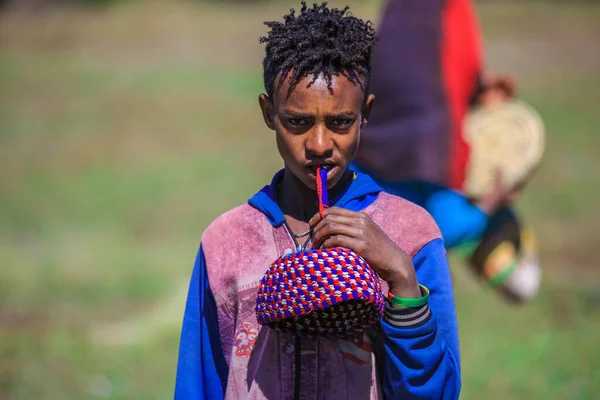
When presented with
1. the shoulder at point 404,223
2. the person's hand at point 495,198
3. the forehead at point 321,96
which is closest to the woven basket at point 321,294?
the shoulder at point 404,223

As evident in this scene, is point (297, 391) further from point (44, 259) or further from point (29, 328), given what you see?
point (44, 259)

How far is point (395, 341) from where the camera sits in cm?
183

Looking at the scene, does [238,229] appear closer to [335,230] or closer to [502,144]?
[335,230]

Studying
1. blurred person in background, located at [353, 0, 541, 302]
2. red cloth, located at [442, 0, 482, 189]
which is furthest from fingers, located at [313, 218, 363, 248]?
red cloth, located at [442, 0, 482, 189]

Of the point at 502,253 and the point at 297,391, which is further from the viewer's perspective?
the point at 502,253

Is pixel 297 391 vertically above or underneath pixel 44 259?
above

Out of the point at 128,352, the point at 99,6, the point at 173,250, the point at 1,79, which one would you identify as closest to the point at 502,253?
the point at 128,352

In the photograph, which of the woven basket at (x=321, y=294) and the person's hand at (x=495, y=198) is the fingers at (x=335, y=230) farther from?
the person's hand at (x=495, y=198)

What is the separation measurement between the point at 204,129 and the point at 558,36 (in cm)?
659

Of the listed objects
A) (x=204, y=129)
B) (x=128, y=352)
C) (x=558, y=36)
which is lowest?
(x=128, y=352)

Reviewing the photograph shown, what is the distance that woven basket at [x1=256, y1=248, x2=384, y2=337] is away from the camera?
1.73 m

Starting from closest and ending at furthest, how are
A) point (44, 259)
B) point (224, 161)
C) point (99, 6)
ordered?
point (44, 259), point (224, 161), point (99, 6)

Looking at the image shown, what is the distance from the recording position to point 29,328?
559cm

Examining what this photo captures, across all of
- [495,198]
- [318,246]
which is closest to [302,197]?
[318,246]
